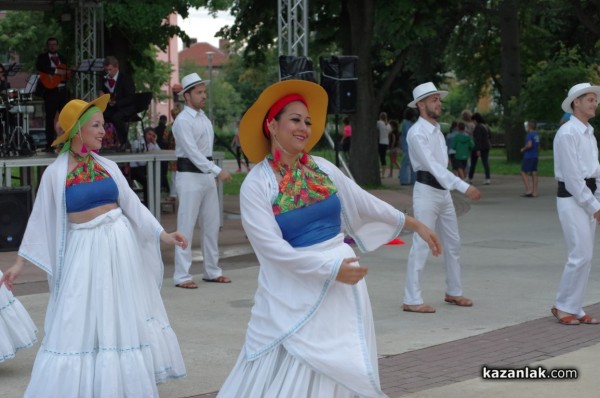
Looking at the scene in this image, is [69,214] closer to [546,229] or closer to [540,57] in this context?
[546,229]

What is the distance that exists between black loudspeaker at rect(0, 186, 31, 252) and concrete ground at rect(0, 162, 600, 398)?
25 centimetres

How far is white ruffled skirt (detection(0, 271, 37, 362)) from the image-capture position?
7.32 m

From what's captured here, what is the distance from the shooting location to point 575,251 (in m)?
9.17

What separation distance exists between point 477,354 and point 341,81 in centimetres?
1045

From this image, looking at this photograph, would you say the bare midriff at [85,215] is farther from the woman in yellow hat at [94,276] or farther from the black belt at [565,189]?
the black belt at [565,189]

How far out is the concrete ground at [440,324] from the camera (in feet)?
23.8

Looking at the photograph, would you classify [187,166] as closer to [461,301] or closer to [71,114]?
[461,301]

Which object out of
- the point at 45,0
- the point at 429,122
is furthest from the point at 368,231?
the point at 45,0

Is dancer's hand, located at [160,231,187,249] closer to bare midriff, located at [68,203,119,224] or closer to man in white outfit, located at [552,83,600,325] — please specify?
bare midriff, located at [68,203,119,224]

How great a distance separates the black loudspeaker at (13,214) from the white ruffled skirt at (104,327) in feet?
27.5

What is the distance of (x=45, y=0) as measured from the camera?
22531mm

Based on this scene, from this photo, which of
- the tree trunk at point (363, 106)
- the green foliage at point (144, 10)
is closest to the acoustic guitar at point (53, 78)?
the green foliage at point (144, 10)

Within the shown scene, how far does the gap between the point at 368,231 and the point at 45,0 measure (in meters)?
18.4

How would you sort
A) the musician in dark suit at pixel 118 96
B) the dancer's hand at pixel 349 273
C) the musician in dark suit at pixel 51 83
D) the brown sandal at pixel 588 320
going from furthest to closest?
1. the musician in dark suit at pixel 51 83
2. the musician in dark suit at pixel 118 96
3. the brown sandal at pixel 588 320
4. the dancer's hand at pixel 349 273
